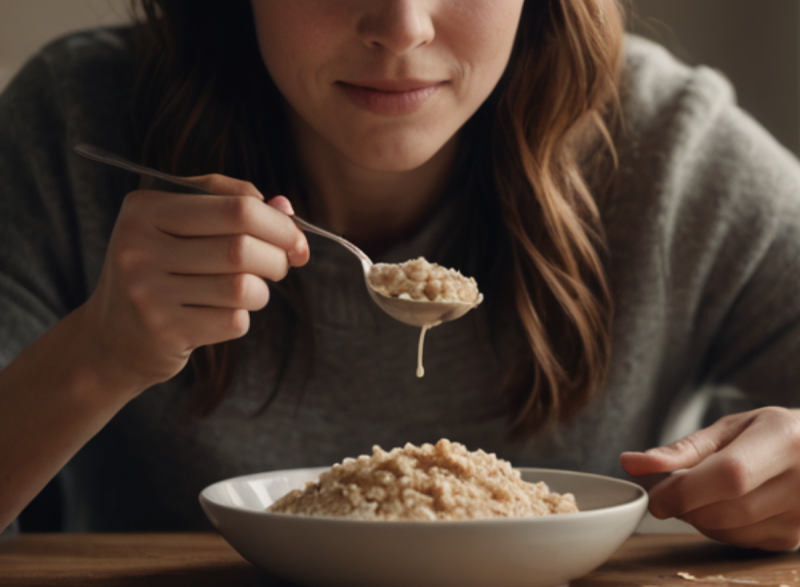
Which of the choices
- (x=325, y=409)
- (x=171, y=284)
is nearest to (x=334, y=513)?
(x=171, y=284)

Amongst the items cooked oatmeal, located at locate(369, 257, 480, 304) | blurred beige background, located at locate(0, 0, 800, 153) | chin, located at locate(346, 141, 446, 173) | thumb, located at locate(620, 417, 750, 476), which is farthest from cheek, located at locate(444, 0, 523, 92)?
blurred beige background, located at locate(0, 0, 800, 153)

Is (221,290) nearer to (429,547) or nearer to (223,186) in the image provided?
(223,186)

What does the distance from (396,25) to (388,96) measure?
0.37 ft

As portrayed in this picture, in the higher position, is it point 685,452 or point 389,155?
point 389,155

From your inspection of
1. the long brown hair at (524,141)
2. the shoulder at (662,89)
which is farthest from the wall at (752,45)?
the long brown hair at (524,141)

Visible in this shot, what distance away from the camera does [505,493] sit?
73 centimetres

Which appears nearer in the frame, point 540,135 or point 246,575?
point 246,575

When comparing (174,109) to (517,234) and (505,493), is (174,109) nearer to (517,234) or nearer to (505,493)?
(517,234)

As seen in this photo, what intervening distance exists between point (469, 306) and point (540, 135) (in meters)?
0.45

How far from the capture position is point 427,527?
0.59 meters

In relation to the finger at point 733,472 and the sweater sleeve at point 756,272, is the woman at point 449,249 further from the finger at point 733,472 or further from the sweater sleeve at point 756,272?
the finger at point 733,472

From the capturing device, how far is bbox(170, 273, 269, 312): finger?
76cm

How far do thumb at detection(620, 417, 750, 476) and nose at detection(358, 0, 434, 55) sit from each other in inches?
20.1

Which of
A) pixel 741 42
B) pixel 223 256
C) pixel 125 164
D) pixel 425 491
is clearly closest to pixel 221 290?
pixel 223 256
